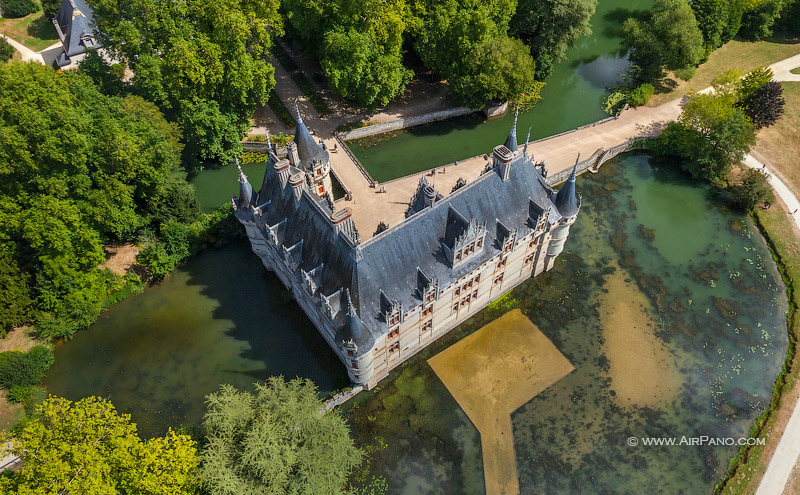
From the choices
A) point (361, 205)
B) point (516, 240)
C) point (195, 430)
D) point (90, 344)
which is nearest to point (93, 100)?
point (90, 344)

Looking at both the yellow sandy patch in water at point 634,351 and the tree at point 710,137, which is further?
the tree at point 710,137

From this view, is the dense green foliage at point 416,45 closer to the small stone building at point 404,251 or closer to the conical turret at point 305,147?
the conical turret at point 305,147

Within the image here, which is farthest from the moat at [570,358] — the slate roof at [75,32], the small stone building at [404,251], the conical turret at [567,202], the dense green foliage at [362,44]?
the slate roof at [75,32]

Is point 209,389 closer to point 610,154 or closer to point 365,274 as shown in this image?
point 365,274

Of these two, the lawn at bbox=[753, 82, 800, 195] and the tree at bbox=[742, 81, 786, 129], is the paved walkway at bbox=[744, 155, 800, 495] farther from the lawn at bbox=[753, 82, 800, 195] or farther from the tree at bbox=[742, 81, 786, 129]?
the tree at bbox=[742, 81, 786, 129]

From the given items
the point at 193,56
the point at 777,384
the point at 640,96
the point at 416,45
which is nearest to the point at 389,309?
the point at 777,384

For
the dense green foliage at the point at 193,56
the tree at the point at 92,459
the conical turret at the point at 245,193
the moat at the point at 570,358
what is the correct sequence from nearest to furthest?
the tree at the point at 92,459, the moat at the point at 570,358, the conical turret at the point at 245,193, the dense green foliage at the point at 193,56
